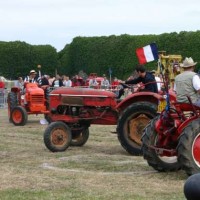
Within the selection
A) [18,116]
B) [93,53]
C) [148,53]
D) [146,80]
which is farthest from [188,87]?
[93,53]

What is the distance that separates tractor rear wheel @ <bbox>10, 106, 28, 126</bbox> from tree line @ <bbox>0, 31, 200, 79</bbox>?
2323 cm

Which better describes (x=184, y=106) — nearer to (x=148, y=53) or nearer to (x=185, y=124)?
(x=185, y=124)

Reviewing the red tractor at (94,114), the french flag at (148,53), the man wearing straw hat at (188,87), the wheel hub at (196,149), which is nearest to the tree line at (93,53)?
the red tractor at (94,114)

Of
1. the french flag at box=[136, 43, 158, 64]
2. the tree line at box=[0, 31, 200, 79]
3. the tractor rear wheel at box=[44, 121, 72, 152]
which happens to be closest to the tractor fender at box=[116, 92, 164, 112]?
the tractor rear wheel at box=[44, 121, 72, 152]

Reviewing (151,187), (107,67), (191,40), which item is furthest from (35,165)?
(107,67)

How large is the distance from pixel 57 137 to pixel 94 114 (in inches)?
34.0

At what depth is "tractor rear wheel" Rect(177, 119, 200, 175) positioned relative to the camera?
20.7 ft

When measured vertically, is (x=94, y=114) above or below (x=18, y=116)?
above

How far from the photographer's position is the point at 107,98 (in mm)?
9875

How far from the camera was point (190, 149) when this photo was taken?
20.9 feet

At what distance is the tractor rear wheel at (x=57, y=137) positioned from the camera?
9375 millimetres

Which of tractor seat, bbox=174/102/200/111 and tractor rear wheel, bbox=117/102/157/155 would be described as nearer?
tractor seat, bbox=174/102/200/111

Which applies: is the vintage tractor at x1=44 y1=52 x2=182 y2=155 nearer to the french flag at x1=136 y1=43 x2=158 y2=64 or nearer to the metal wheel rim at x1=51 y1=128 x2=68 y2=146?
the metal wheel rim at x1=51 y1=128 x2=68 y2=146

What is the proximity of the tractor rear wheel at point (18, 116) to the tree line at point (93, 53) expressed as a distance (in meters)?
23.2
